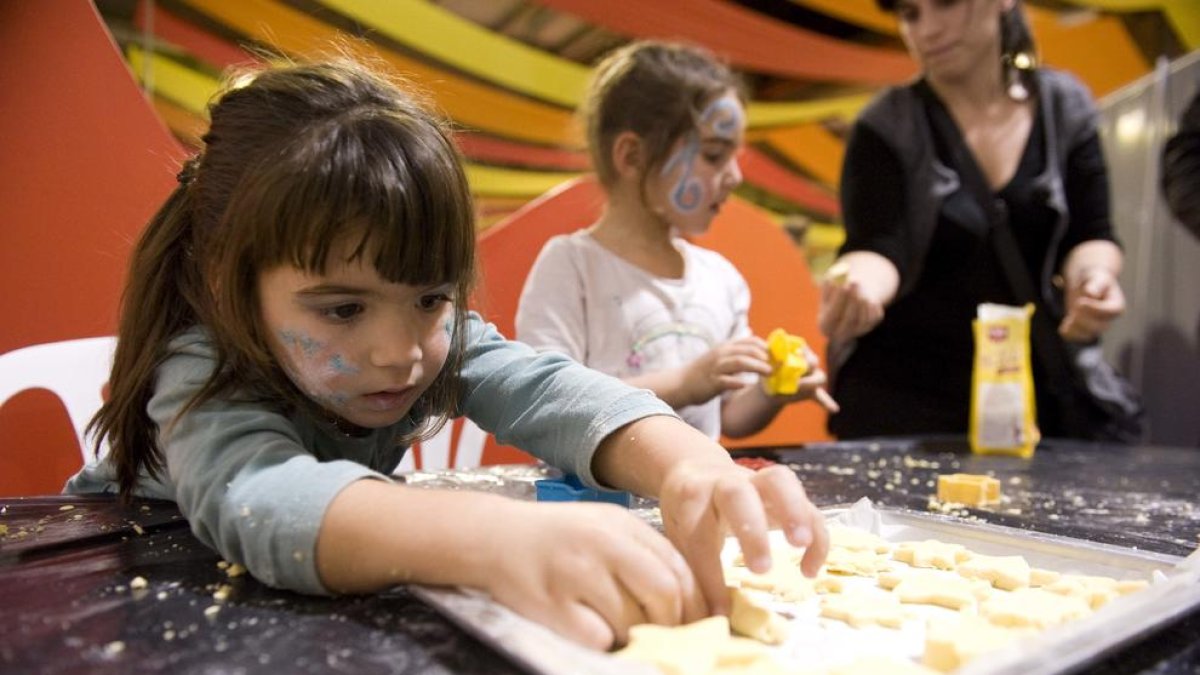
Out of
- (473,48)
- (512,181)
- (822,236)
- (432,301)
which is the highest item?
(473,48)

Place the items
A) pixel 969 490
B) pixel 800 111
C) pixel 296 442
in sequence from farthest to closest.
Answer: pixel 800 111 → pixel 969 490 → pixel 296 442

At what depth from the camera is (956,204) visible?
1.57 m

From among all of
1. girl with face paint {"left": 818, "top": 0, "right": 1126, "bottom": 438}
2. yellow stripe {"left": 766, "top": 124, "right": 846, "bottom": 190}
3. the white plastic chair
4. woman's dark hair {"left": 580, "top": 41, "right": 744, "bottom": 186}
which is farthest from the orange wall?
yellow stripe {"left": 766, "top": 124, "right": 846, "bottom": 190}

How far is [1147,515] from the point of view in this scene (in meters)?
0.84

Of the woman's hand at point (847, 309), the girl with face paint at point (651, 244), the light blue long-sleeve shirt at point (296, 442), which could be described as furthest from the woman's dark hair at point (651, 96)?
the light blue long-sleeve shirt at point (296, 442)

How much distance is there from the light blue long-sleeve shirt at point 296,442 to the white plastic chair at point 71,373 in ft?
0.93

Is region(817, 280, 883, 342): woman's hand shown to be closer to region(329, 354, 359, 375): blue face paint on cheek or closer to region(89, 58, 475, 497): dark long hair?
region(89, 58, 475, 497): dark long hair

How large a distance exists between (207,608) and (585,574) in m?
0.22

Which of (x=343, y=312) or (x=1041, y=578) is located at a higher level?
(x=343, y=312)

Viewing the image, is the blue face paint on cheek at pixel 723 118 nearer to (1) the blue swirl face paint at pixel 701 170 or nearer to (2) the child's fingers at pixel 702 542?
(1) the blue swirl face paint at pixel 701 170

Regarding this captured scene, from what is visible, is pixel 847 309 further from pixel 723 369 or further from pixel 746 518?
pixel 746 518

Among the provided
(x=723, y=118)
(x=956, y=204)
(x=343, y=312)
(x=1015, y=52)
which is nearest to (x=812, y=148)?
(x=1015, y=52)

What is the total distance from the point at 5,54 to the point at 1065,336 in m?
1.67

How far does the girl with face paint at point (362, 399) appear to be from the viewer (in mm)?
466
